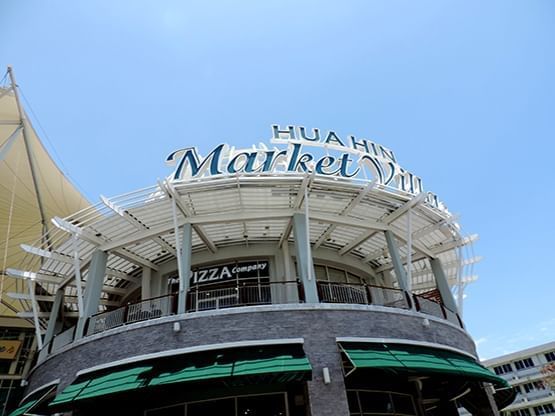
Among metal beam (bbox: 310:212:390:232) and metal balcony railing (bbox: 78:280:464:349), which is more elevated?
metal beam (bbox: 310:212:390:232)

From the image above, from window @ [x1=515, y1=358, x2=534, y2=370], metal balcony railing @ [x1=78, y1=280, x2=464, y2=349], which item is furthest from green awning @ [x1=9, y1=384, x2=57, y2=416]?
window @ [x1=515, y1=358, x2=534, y2=370]

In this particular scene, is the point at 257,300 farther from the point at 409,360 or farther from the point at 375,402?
the point at 409,360

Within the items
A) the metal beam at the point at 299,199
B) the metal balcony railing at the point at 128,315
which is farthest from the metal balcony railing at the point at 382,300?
the metal balcony railing at the point at 128,315

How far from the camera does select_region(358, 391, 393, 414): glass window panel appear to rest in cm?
1305

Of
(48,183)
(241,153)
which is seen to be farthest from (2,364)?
(241,153)

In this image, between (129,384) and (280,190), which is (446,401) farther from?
(129,384)

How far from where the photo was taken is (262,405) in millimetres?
12188

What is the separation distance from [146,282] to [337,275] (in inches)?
362

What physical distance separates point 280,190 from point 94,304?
8.40 m

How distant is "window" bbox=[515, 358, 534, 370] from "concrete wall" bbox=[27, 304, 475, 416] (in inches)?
2390

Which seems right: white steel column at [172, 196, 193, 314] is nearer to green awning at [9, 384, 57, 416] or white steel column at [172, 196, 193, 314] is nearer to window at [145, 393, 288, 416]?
window at [145, 393, 288, 416]

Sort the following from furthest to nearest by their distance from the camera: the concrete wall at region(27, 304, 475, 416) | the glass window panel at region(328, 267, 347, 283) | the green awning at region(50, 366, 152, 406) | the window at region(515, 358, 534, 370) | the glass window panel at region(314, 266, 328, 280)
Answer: the window at region(515, 358, 534, 370) → the glass window panel at region(328, 267, 347, 283) → the glass window panel at region(314, 266, 328, 280) → the concrete wall at region(27, 304, 475, 416) → the green awning at region(50, 366, 152, 406)

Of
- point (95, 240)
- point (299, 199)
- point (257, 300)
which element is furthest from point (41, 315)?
point (299, 199)

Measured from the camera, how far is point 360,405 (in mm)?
12930
